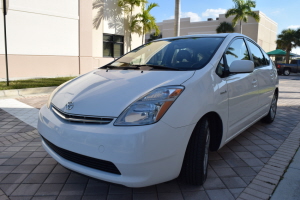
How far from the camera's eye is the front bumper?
1.89 meters

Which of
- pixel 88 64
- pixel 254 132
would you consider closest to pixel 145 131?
pixel 254 132

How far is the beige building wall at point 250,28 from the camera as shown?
36.6 m

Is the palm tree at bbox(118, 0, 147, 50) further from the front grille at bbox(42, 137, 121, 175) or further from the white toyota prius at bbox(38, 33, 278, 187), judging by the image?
the front grille at bbox(42, 137, 121, 175)

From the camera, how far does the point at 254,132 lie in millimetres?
4402

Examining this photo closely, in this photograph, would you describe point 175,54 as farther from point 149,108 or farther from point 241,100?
point 149,108

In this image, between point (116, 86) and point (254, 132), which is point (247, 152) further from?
point (116, 86)

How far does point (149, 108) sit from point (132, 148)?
0.34 meters

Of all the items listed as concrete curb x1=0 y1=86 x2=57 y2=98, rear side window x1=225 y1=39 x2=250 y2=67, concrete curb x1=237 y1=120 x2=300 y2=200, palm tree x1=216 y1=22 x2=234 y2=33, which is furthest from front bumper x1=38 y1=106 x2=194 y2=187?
palm tree x1=216 y1=22 x2=234 y2=33

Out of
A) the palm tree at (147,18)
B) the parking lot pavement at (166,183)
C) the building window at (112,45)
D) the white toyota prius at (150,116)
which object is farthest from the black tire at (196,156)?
the palm tree at (147,18)

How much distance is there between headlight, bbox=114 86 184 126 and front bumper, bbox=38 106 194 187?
0.18ft

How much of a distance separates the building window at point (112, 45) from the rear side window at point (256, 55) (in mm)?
12653

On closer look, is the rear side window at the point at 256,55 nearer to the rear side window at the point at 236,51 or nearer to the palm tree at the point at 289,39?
the rear side window at the point at 236,51

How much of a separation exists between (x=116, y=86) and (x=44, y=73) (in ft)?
36.4

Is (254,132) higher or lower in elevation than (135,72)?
lower
